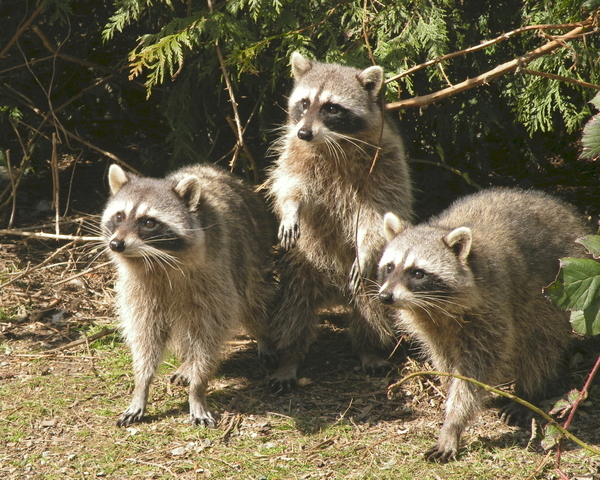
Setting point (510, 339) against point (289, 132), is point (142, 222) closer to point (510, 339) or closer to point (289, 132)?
point (289, 132)

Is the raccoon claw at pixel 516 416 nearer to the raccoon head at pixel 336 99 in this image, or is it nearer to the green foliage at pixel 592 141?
the green foliage at pixel 592 141

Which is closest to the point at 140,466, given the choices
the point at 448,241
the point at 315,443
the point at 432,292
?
the point at 315,443

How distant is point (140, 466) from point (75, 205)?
11.9ft

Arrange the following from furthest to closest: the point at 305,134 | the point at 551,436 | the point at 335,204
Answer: the point at 335,204 < the point at 305,134 < the point at 551,436

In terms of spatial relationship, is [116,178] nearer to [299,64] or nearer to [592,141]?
[299,64]

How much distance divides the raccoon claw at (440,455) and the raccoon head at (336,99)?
209 centimetres

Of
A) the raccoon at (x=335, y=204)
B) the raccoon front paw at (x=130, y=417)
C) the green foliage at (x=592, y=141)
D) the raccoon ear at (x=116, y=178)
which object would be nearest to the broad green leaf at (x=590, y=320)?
the green foliage at (x=592, y=141)

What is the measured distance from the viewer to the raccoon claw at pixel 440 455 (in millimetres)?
3932

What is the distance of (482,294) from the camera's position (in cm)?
406

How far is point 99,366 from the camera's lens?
5.00 metres

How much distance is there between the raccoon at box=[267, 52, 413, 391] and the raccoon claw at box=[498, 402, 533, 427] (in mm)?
984

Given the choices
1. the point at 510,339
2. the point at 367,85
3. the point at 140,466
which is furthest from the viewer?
the point at 367,85

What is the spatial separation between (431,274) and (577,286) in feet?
2.87

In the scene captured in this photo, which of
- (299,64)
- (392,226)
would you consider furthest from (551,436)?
(299,64)
